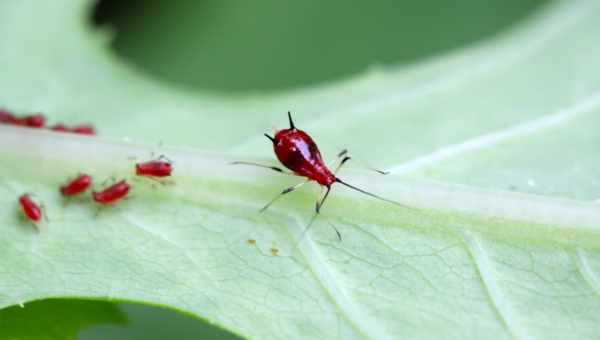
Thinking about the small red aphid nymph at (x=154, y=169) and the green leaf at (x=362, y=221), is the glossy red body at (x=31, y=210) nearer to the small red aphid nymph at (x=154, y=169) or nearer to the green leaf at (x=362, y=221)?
the green leaf at (x=362, y=221)

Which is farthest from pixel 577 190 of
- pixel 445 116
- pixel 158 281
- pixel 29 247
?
pixel 29 247

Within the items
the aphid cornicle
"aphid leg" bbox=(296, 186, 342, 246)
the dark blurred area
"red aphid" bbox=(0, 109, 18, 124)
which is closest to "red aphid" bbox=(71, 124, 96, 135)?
"red aphid" bbox=(0, 109, 18, 124)

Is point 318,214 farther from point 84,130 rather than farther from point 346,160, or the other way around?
point 84,130

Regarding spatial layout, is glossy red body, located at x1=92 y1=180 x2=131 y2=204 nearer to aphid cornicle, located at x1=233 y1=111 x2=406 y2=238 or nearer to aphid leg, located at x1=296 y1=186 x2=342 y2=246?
aphid cornicle, located at x1=233 y1=111 x2=406 y2=238

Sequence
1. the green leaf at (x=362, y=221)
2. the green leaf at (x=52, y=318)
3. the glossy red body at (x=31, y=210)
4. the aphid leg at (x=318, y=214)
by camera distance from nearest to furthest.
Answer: the green leaf at (x=362, y=221) → the green leaf at (x=52, y=318) → the aphid leg at (x=318, y=214) → the glossy red body at (x=31, y=210)

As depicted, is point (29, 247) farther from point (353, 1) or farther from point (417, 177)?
point (353, 1)

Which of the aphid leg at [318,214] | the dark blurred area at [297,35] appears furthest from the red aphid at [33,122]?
the dark blurred area at [297,35]
